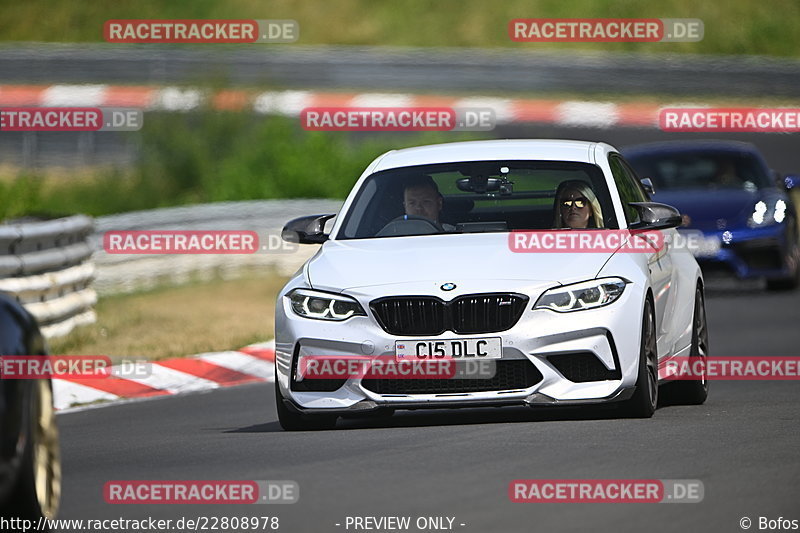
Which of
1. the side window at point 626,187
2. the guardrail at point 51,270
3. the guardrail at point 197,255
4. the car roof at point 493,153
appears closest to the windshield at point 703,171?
the guardrail at point 197,255

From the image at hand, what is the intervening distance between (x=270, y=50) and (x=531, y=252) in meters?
25.1

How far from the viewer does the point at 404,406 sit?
357 inches

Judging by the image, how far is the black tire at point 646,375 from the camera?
9.15 m

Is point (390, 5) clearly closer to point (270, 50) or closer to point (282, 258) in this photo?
point (270, 50)

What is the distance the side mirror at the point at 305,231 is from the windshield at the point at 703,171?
9559 millimetres

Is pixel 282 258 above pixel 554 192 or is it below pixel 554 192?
below

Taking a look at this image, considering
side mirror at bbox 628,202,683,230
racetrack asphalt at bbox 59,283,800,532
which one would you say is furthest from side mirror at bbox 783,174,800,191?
side mirror at bbox 628,202,683,230

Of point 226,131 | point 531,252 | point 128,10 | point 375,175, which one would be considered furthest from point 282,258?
point 128,10

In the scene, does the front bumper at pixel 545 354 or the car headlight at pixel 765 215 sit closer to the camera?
the front bumper at pixel 545 354

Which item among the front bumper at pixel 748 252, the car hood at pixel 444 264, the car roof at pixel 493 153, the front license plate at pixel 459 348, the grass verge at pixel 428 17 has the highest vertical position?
the grass verge at pixel 428 17

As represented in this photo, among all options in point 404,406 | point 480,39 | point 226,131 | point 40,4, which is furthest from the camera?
point 40,4

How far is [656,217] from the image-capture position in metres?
10.1

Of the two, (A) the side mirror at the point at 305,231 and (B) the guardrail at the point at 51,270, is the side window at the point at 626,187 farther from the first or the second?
(B) the guardrail at the point at 51,270

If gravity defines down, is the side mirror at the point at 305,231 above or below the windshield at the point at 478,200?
below
